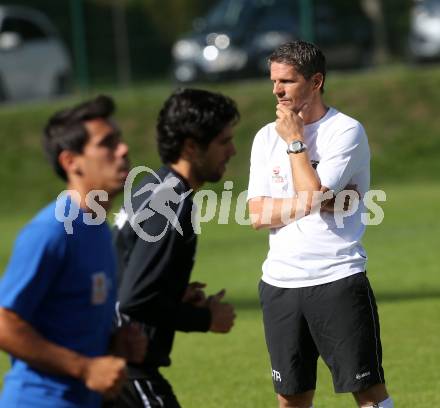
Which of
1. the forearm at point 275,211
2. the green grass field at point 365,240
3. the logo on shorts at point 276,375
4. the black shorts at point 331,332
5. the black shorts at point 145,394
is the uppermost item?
the forearm at point 275,211

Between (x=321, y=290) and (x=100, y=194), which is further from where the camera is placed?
(x=321, y=290)

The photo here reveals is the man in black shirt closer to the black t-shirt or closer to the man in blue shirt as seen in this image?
the black t-shirt

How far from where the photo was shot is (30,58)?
28.3 metres

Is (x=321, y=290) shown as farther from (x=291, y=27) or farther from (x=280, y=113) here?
(x=291, y=27)

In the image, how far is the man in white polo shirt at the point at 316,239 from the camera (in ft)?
20.3

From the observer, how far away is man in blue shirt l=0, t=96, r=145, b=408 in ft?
13.5

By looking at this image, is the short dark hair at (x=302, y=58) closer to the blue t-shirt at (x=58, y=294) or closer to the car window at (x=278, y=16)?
the blue t-shirt at (x=58, y=294)

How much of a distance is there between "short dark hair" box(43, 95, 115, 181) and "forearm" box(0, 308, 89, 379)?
1.85 feet

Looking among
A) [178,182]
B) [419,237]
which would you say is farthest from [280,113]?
[419,237]

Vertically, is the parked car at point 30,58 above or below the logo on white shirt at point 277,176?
below

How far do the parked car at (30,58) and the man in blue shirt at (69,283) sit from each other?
23.8 m

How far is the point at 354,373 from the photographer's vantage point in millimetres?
6199

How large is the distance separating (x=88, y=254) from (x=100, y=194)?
214mm

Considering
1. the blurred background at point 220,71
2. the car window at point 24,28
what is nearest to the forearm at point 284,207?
the blurred background at point 220,71
